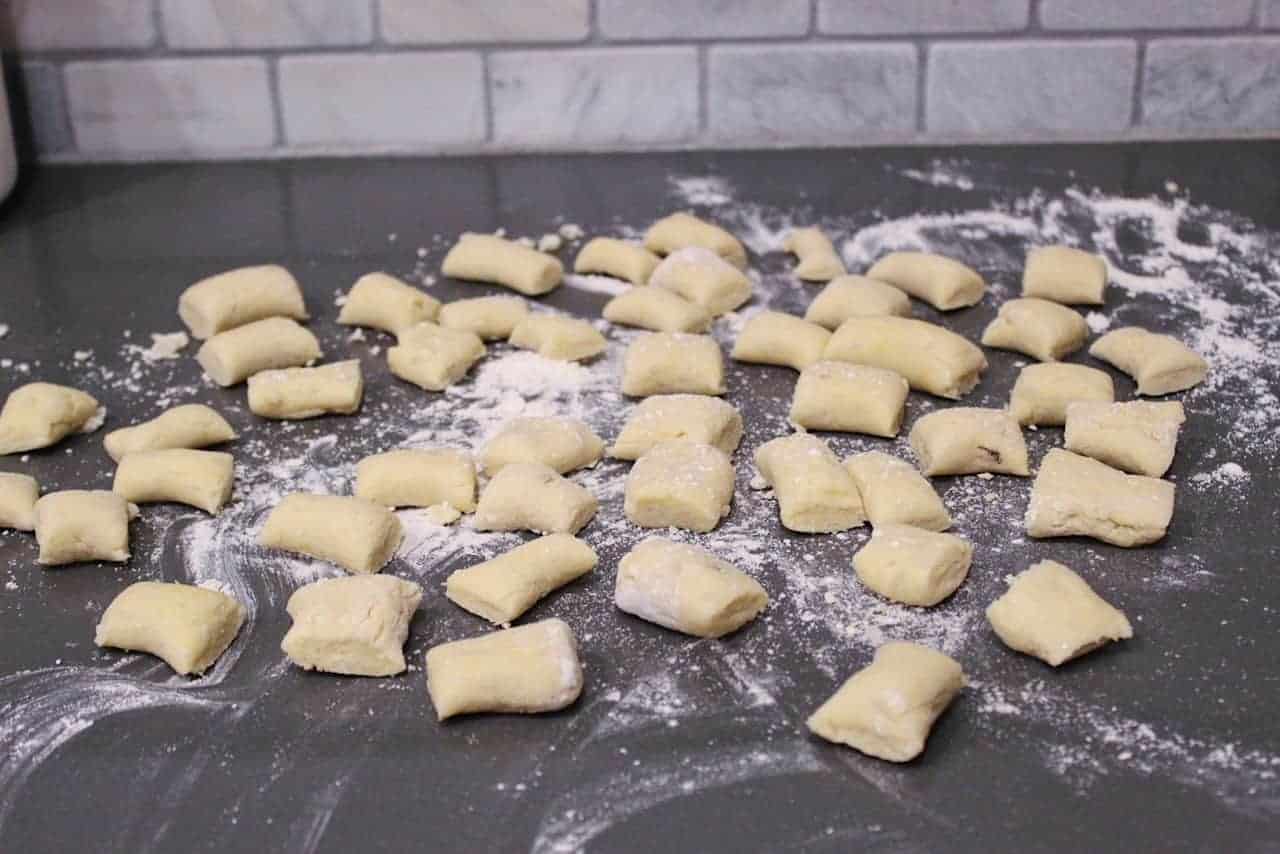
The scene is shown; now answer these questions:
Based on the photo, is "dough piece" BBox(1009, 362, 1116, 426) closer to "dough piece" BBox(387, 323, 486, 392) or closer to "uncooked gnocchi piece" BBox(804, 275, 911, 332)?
"uncooked gnocchi piece" BBox(804, 275, 911, 332)

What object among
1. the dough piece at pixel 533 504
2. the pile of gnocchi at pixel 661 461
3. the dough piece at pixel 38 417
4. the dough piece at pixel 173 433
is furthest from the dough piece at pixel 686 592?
the dough piece at pixel 38 417

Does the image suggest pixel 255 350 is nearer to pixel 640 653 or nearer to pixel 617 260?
pixel 617 260

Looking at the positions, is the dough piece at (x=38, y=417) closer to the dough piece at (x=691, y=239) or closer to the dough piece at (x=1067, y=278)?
the dough piece at (x=691, y=239)

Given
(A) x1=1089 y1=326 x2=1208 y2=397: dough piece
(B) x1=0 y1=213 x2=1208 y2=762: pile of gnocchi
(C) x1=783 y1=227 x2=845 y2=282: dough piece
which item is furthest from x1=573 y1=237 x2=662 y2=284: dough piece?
(A) x1=1089 y1=326 x2=1208 y2=397: dough piece

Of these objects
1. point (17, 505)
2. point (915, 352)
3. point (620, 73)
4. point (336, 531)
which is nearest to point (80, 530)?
point (17, 505)

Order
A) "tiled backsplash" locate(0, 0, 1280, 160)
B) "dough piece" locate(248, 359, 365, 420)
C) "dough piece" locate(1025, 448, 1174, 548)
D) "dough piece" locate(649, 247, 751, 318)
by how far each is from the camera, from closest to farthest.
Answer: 1. "dough piece" locate(1025, 448, 1174, 548)
2. "dough piece" locate(248, 359, 365, 420)
3. "dough piece" locate(649, 247, 751, 318)
4. "tiled backsplash" locate(0, 0, 1280, 160)

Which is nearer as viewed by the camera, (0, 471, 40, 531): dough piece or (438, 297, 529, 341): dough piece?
(0, 471, 40, 531): dough piece
